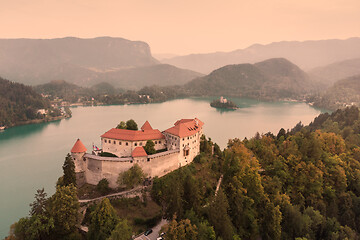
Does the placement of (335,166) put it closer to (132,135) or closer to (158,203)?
(158,203)

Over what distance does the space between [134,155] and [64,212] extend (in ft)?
49.0

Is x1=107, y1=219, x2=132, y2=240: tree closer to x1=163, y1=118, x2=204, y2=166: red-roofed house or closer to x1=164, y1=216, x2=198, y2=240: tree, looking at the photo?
x1=164, y1=216, x2=198, y2=240: tree

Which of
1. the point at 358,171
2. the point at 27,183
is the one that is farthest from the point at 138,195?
the point at 358,171

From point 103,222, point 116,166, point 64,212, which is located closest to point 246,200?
point 103,222

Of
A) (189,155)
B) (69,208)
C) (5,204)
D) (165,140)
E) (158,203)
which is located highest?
(165,140)

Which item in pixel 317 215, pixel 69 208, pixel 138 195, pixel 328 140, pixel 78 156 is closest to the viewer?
pixel 69 208

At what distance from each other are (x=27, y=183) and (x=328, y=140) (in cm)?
7751

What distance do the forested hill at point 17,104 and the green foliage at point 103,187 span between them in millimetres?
103437

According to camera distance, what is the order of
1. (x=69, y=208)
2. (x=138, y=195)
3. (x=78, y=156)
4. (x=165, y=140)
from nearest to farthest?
1. (x=69, y=208)
2. (x=138, y=195)
3. (x=78, y=156)
4. (x=165, y=140)

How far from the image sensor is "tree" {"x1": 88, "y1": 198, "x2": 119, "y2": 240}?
31625mm

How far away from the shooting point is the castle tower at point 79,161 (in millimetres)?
46031

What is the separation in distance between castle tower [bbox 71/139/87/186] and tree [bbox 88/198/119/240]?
15489 millimetres

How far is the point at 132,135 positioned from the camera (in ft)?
157

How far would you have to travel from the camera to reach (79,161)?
4669 cm
